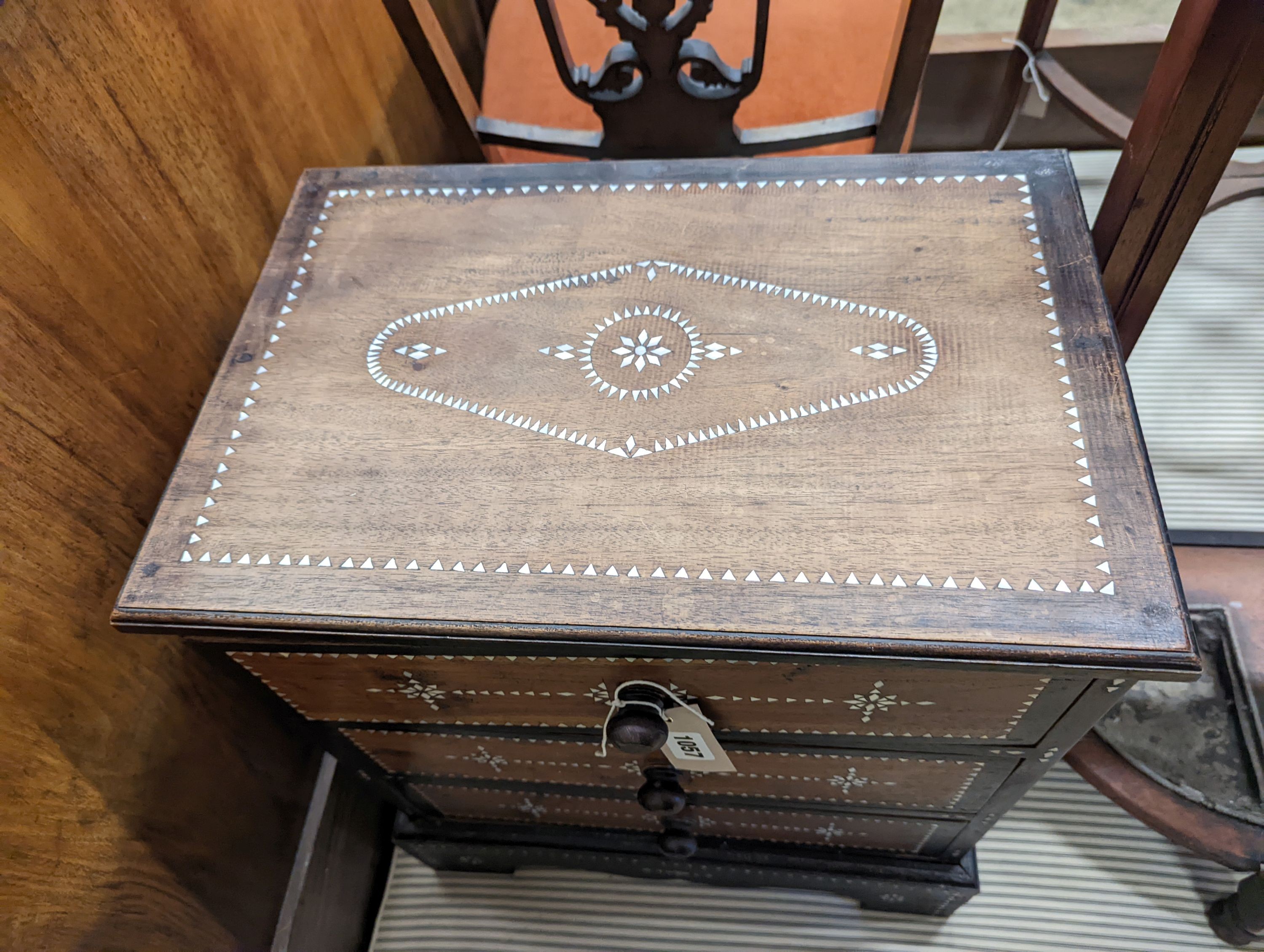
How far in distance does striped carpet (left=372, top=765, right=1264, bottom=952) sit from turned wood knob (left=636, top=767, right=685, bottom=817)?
495 mm

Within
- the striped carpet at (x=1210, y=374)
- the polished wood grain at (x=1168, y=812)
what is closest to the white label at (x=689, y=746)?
the polished wood grain at (x=1168, y=812)

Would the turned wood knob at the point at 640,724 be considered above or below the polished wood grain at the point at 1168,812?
below

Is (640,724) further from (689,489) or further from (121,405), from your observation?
(121,405)

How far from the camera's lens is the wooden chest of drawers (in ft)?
2.70

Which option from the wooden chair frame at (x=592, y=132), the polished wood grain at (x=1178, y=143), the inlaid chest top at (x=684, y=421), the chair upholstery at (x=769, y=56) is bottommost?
the inlaid chest top at (x=684, y=421)

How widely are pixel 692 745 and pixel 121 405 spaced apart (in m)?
0.82

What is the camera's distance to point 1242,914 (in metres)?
1.32

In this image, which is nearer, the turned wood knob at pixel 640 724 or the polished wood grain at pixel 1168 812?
the turned wood knob at pixel 640 724

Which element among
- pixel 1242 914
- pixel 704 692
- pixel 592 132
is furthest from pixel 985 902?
pixel 592 132

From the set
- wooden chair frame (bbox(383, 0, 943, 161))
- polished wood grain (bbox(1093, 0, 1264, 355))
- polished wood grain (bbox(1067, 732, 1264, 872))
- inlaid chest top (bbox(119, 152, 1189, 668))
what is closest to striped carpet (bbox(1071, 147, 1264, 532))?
polished wood grain (bbox(1067, 732, 1264, 872))

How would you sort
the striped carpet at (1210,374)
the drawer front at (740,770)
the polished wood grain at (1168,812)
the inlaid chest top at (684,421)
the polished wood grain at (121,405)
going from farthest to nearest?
the striped carpet at (1210,374)
the polished wood grain at (1168,812)
the drawer front at (740,770)
the polished wood grain at (121,405)
the inlaid chest top at (684,421)

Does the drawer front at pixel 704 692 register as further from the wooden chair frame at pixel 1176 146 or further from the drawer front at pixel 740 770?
the wooden chair frame at pixel 1176 146

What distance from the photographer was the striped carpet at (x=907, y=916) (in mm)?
1451

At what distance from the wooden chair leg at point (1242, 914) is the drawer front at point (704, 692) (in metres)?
0.68
